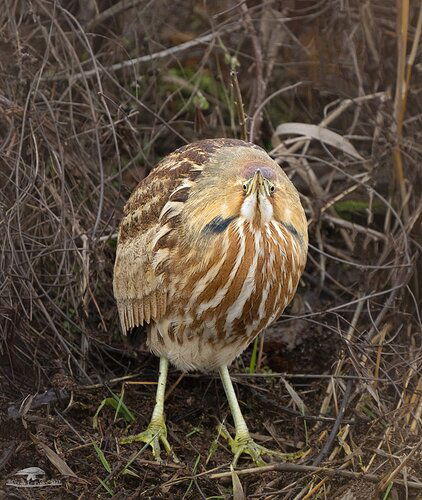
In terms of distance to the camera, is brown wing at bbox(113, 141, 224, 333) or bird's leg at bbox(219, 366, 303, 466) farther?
bird's leg at bbox(219, 366, 303, 466)

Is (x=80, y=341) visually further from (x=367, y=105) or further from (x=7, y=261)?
(x=367, y=105)

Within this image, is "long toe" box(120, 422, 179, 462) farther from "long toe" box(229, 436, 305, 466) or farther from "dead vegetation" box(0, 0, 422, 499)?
"long toe" box(229, 436, 305, 466)

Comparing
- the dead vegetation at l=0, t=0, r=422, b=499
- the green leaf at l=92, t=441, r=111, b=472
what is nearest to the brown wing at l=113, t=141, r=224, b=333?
→ the dead vegetation at l=0, t=0, r=422, b=499

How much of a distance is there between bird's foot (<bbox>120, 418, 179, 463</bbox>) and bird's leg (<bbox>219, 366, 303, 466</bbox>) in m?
0.21

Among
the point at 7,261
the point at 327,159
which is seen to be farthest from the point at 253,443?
the point at 327,159

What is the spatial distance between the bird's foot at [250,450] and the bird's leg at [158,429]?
203 mm

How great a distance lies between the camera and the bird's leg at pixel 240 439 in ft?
11.3

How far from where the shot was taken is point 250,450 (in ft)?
11.4

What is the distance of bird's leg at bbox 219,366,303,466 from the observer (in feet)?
11.3

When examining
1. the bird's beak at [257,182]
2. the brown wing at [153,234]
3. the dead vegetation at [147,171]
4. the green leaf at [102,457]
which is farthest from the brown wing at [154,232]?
the green leaf at [102,457]

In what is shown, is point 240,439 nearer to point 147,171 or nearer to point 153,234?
point 153,234

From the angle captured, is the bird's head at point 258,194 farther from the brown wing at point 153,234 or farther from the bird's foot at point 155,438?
the bird's foot at point 155,438

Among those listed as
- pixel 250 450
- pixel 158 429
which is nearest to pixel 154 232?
pixel 158 429

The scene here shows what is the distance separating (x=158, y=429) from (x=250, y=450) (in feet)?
1.04
